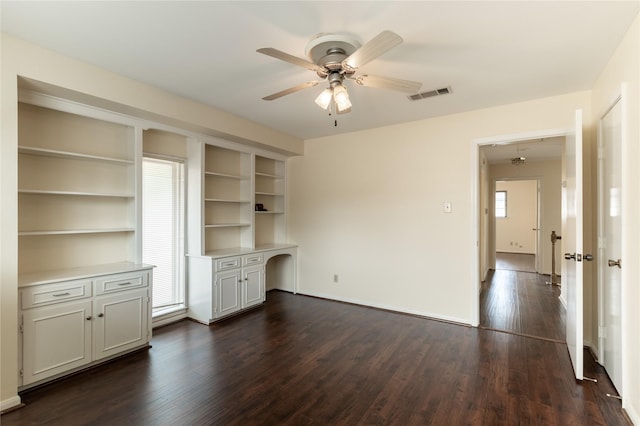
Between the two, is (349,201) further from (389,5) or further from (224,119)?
(389,5)

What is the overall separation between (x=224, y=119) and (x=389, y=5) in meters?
2.50

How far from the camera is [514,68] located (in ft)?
8.39

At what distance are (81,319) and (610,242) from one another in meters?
4.37

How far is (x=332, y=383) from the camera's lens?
2.42 meters

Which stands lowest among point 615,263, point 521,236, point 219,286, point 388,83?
point 219,286

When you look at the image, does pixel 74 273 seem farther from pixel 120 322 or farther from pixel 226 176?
pixel 226 176

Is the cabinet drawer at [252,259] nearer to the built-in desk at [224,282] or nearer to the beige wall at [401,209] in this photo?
the built-in desk at [224,282]

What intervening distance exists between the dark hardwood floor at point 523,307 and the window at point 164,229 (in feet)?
12.8

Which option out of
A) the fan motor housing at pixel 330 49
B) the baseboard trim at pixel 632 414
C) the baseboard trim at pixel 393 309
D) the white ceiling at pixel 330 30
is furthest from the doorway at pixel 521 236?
the fan motor housing at pixel 330 49

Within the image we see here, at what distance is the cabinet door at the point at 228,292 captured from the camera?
3.79 metres

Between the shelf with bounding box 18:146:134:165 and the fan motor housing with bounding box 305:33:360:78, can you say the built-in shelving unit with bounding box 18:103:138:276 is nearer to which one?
the shelf with bounding box 18:146:134:165

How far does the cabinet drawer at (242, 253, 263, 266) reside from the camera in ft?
13.7

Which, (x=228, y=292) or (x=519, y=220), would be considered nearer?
(x=228, y=292)

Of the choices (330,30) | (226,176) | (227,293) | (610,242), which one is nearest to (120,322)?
(227,293)
